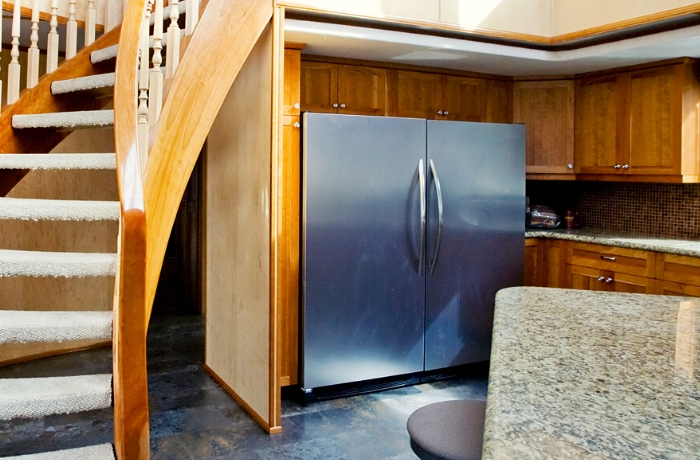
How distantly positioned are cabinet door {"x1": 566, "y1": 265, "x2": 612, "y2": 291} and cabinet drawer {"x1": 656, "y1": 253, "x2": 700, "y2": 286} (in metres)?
0.36

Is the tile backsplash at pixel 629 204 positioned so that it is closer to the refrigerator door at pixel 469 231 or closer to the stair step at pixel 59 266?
the refrigerator door at pixel 469 231

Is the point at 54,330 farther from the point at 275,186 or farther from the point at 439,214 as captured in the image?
the point at 439,214

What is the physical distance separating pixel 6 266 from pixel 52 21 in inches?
65.0

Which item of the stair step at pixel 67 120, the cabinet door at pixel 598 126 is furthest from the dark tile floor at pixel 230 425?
the cabinet door at pixel 598 126

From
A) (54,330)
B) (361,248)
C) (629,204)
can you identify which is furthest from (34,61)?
(629,204)

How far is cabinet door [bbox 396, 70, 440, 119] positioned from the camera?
4.23m

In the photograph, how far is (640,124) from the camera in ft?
13.0

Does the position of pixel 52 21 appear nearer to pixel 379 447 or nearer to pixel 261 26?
pixel 261 26

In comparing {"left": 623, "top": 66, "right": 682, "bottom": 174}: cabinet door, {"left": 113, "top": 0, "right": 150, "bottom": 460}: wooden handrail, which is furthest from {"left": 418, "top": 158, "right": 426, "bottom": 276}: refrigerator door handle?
{"left": 113, "top": 0, "right": 150, "bottom": 460}: wooden handrail

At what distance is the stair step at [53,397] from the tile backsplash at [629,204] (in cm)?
352

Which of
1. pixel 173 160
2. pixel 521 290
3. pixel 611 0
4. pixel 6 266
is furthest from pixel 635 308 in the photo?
pixel 611 0

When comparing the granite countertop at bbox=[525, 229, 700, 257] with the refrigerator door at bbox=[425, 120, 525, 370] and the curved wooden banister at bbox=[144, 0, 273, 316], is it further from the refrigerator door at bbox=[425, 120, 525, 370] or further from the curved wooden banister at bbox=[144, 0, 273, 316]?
the curved wooden banister at bbox=[144, 0, 273, 316]

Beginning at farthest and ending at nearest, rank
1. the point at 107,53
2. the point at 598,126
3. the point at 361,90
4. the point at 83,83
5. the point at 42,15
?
the point at 598,126, the point at 361,90, the point at 42,15, the point at 107,53, the point at 83,83

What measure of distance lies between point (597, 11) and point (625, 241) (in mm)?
1318
